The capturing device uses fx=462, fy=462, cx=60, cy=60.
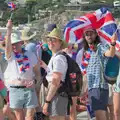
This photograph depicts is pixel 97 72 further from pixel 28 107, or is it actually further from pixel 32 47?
pixel 32 47

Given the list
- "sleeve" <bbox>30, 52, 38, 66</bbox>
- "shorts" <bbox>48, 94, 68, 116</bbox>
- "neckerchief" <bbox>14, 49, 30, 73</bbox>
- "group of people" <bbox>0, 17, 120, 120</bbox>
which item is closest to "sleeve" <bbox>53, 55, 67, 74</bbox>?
"group of people" <bbox>0, 17, 120, 120</bbox>

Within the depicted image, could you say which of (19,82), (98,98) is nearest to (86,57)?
(98,98)

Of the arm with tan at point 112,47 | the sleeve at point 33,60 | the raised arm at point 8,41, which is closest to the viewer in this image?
the arm with tan at point 112,47

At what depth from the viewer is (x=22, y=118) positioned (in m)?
6.12

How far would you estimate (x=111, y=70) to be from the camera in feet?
19.2

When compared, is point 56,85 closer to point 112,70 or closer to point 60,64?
point 60,64

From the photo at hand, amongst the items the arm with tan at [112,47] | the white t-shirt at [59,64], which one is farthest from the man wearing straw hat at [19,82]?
the arm with tan at [112,47]

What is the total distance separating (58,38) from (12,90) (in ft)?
3.68

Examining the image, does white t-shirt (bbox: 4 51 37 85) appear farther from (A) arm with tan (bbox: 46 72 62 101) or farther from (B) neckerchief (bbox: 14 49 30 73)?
(A) arm with tan (bbox: 46 72 62 101)

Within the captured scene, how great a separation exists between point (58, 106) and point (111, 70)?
3.23 feet

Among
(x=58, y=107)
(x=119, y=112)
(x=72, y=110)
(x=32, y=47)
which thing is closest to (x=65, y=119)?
(x=58, y=107)

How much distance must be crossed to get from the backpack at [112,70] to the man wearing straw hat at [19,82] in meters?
1.00

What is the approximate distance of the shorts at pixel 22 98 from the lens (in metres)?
6.06

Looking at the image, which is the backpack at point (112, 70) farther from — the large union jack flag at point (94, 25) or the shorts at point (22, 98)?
the shorts at point (22, 98)
